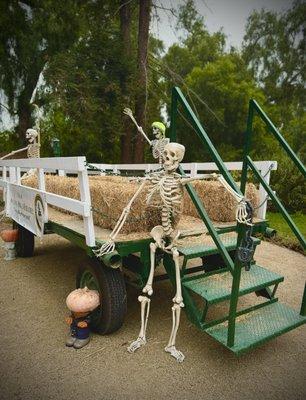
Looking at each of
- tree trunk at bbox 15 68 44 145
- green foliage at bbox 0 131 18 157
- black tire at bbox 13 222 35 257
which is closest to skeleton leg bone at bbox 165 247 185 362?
black tire at bbox 13 222 35 257

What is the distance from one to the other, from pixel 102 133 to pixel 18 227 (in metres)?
6.02

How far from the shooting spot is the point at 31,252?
19.0ft

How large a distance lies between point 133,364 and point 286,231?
20.1 feet

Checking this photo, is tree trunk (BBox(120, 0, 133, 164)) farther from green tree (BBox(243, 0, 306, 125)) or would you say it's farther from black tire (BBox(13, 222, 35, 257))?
green tree (BBox(243, 0, 306, 125))

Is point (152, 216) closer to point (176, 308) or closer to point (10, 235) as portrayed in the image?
point (176, 308)

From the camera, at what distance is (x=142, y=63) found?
1048cm

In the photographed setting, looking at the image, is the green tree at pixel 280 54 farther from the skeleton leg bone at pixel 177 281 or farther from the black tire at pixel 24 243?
the skeleton leg bone at pixel 177 281

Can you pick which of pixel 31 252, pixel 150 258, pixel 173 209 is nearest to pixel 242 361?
pixel 150 258

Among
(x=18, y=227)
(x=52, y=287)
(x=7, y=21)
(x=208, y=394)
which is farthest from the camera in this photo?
(x=7, y=21)

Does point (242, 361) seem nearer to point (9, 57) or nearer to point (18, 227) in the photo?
point (18, 227)

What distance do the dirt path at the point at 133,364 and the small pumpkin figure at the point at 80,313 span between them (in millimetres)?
87

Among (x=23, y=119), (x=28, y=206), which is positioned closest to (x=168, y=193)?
(x=28, y=206)

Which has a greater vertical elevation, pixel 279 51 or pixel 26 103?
pixel 279 51

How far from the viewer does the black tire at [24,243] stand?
558 centimetres
